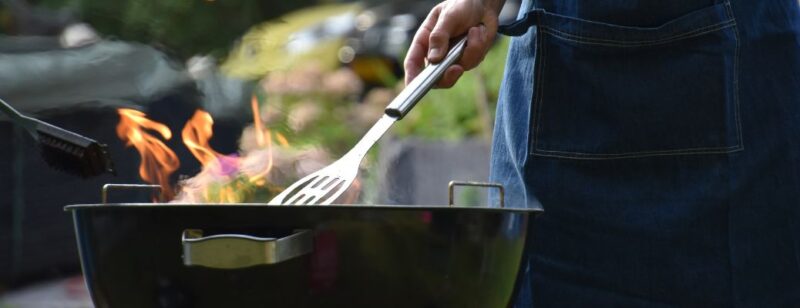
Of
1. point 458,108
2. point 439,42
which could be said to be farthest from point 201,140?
point 458,108

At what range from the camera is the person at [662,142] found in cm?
169

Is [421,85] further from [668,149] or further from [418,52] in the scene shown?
[668,149]

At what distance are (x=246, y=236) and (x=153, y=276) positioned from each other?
149mm

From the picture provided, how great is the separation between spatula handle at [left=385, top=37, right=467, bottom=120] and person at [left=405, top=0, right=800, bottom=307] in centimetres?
3

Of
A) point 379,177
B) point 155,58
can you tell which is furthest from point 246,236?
point 155,58

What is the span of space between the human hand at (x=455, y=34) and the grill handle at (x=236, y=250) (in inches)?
19.2

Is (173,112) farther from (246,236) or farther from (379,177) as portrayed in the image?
(246,236)

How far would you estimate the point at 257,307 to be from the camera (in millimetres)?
1289

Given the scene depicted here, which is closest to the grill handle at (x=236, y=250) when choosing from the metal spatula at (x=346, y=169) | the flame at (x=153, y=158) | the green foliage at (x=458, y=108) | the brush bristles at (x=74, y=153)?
the metal spatula at (x=346, y=169)

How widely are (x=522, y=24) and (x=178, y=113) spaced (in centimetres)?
158

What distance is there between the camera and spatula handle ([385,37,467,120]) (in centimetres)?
149

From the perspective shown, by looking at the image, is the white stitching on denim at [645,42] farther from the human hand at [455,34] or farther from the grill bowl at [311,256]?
the grill bowl at [311,256]

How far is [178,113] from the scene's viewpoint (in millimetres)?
3096

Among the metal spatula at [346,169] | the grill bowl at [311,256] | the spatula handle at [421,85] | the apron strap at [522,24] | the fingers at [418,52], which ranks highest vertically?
the apron strap at [522,24]
